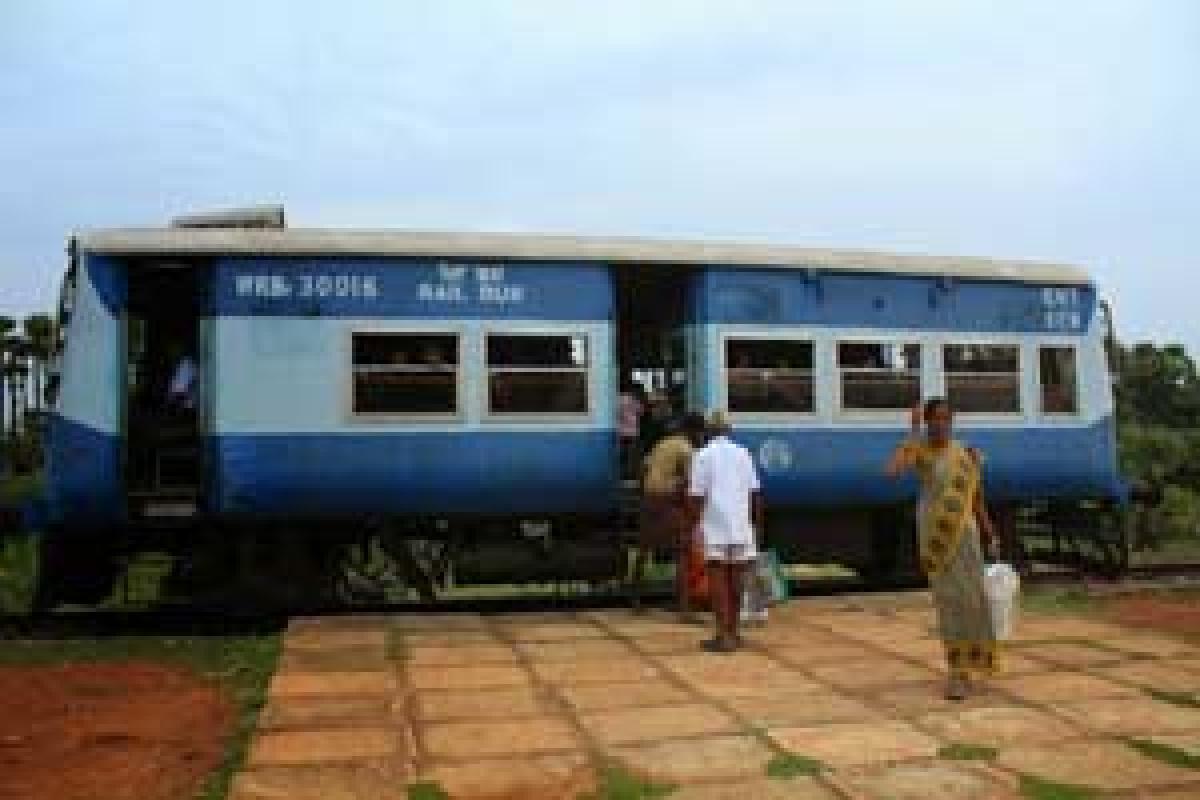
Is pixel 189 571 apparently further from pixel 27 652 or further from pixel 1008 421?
pixel 1008 421

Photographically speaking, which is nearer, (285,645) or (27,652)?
(285,645)

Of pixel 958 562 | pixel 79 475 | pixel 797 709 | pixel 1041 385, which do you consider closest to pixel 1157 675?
pixel 958 562

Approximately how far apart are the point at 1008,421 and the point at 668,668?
5839mm

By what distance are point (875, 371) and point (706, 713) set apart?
6.06m

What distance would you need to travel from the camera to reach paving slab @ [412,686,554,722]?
682 cm

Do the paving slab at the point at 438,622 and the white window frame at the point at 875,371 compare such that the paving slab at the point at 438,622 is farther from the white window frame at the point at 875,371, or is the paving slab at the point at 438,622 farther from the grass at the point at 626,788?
the grass at the point at 626,788

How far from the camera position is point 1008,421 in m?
12.7

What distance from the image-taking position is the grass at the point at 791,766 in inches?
218

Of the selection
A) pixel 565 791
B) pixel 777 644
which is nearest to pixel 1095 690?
pixel 777 644

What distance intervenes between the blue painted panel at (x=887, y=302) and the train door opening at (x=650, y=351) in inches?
16.1

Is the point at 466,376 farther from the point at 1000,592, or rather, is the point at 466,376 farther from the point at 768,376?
the point at 1000,592

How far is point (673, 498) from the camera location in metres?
10.5

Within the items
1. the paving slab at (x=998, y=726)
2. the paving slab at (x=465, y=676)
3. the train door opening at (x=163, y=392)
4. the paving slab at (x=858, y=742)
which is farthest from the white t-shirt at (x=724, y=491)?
the train door opening at (x=163, y=392)

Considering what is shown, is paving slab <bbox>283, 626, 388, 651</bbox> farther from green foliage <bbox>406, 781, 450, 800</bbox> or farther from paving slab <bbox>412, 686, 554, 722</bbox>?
green foliage <bbox>406, 781, 450, 800</bbox>
